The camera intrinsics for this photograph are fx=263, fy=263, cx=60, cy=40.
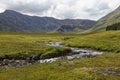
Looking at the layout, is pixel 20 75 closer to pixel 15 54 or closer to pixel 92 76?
pixel 92 76

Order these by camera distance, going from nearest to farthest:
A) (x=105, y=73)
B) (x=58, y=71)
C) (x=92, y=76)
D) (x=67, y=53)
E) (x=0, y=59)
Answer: (x=92, y=76) < (x=105, y=73) < (x=58, y=71) < (x=0, y=59) < (x=67, y=53)

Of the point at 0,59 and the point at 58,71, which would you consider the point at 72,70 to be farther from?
the point at 0,59

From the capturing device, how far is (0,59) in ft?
227

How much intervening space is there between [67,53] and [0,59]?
21.6 metres

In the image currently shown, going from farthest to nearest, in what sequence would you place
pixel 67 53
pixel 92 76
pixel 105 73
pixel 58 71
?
pixel 67 53 → pixel 58 71 → pixel 105 73 → pixel 92 76

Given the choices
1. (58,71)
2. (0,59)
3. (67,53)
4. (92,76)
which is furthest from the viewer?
(67,53)

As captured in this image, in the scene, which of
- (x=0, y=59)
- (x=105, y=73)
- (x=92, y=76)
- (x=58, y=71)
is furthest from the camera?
(x=0, y=59)

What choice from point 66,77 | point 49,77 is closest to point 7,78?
point 49,77

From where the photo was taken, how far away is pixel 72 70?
46625 millimetres

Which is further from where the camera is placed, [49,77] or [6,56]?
[6,56]

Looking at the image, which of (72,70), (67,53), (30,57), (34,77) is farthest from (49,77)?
(67,53)

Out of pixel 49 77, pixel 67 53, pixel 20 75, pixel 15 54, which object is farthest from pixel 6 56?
pixel 49 77

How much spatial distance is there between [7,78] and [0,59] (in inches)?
1055

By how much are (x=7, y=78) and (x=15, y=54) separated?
2954 centimetres
